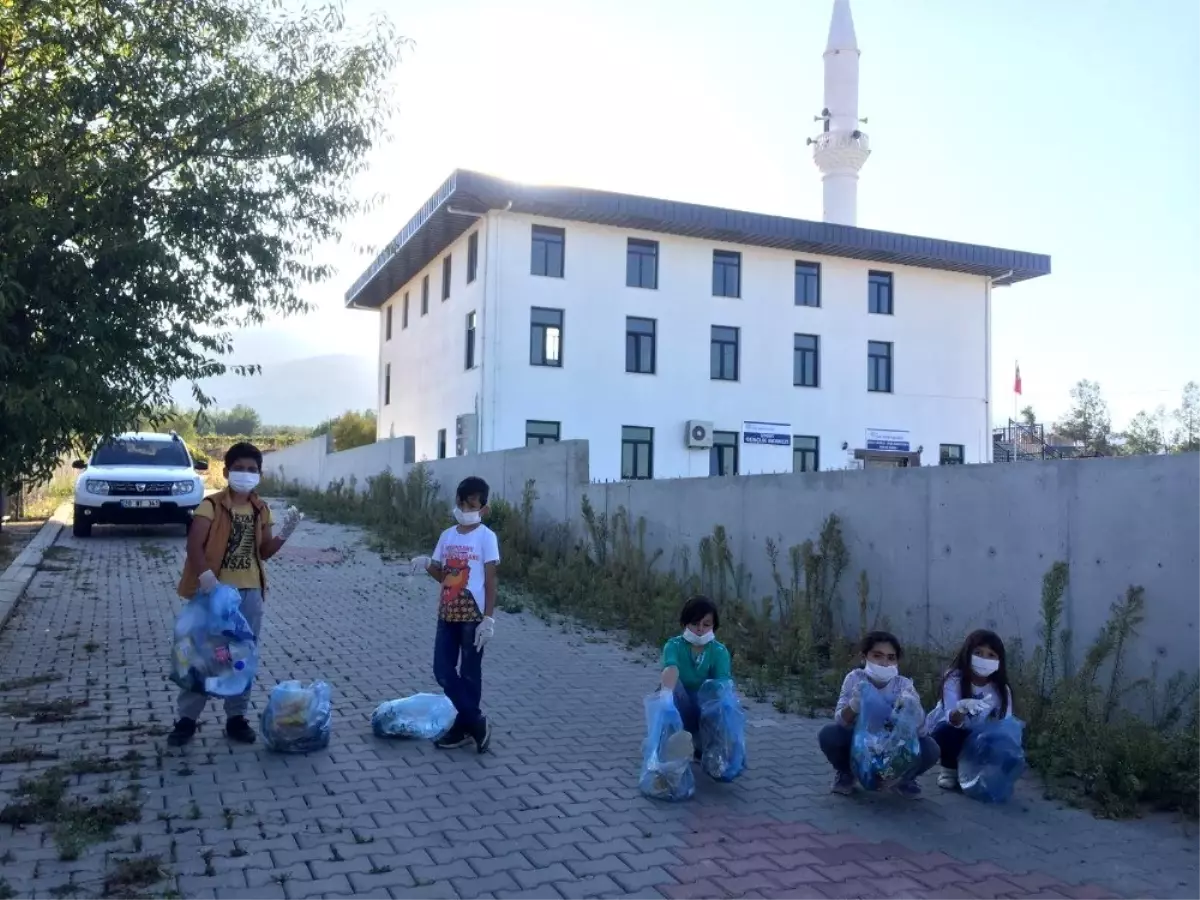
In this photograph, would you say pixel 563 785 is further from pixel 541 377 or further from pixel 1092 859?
pixel 541 377

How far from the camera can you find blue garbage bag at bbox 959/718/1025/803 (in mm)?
5492

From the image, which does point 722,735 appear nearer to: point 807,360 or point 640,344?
point 640,344

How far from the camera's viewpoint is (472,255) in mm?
31016

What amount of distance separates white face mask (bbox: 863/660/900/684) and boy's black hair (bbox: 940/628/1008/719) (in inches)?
18.7

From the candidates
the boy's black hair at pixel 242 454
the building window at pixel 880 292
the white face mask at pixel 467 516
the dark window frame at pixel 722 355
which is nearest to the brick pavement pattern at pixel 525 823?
the white face mask at pixel 467 516

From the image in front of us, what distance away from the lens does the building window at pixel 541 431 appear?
29.9m

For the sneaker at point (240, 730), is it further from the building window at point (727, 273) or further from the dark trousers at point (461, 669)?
the building window at point (727, 273)

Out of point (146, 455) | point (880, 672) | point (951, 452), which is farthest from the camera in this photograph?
point (951, 452)

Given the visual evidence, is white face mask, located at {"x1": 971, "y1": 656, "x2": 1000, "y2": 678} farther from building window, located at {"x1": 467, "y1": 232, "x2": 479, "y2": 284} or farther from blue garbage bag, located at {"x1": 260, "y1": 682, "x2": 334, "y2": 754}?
building window, located at {"x1": 467, "y1": 232, "x2": 479, "y2": 284}

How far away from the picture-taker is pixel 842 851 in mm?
4762

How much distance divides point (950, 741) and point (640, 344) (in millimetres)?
26645

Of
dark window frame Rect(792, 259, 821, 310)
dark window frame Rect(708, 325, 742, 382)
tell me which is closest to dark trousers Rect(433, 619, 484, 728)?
dark window frame Rect(708, 325, 742, 382)

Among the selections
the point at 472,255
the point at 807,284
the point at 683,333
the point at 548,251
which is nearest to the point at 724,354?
the point at 683,333

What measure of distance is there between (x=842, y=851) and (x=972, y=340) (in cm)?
3487
